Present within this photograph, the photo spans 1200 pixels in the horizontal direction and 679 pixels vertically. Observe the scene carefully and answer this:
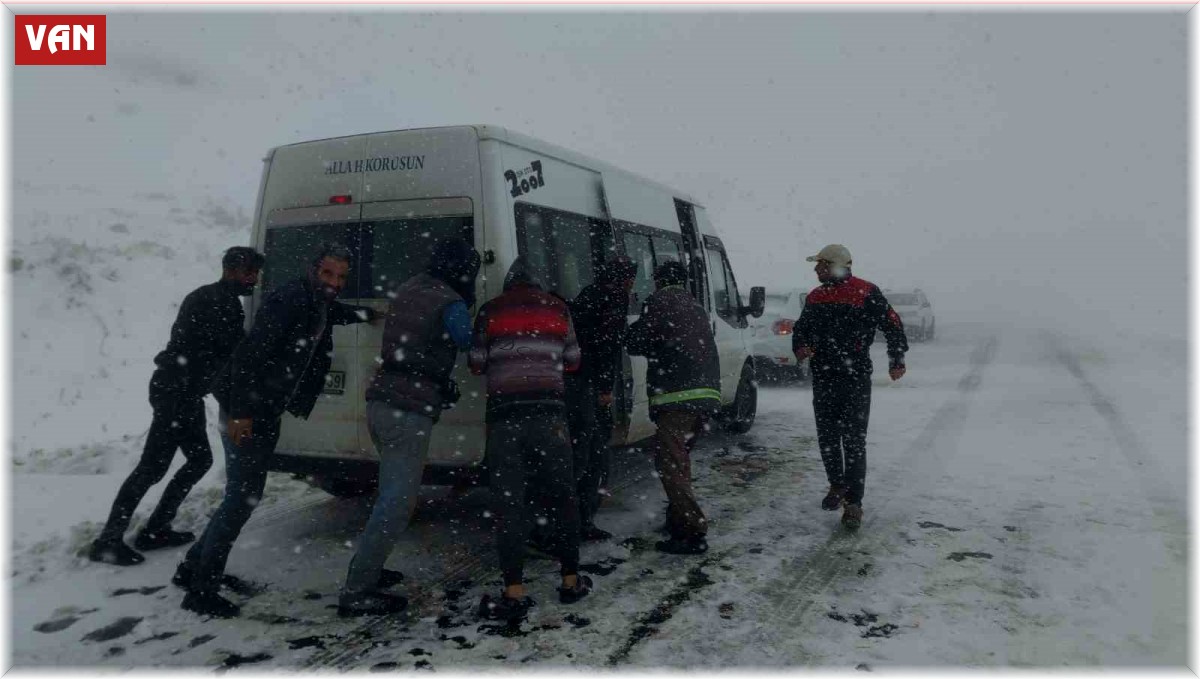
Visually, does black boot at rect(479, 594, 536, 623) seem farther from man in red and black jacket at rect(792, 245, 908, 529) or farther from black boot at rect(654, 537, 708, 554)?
man in red and black jacket at rect(792, 245, 908, 529)

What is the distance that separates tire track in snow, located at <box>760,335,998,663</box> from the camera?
3.80m

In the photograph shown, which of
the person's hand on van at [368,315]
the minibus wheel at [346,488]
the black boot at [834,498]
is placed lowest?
the black boot at [834,498]

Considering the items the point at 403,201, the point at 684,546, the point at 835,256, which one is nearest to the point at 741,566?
the point at 684,546

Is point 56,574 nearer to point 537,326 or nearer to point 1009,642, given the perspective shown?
point 537,326

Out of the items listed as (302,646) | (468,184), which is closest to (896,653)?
(302,646)

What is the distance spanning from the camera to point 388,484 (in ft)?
12.7

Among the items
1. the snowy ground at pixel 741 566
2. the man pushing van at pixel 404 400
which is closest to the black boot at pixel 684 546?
the snowy ground at pixel 741 566

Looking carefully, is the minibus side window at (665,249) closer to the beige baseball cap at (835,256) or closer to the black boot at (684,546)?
the beige baseball cap at (835,256)

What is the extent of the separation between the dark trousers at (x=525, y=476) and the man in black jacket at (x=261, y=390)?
94cm

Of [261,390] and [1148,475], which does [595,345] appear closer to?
[261,390]

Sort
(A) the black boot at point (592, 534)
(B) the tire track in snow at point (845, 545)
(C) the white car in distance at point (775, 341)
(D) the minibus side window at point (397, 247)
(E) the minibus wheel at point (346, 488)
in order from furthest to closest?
(C) the white car in distance at point (775, 341)
(E) the minibus wheel at point (346, 488)
(A) the black boot at point (592, 534)
(D) the minibus side window at point (397, 247)
(B) the tire track in snow at point (845, 545)

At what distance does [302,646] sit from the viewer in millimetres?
3447

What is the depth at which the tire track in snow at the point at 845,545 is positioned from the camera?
3797 millimetres

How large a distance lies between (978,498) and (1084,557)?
4.52 feet
